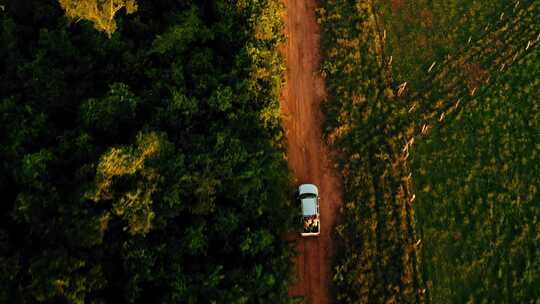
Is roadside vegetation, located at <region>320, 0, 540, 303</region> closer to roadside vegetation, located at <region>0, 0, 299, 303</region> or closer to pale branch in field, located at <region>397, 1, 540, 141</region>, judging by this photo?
pale branch in field, located at <region>397, 1, 540, 141</region>

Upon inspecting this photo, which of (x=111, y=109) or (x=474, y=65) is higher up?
(x=474, y=65)

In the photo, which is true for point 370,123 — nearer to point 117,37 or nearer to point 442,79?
point 442,79

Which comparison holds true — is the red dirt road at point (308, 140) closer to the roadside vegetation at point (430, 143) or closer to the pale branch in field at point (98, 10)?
the roadside vegetation at point (430, 143)

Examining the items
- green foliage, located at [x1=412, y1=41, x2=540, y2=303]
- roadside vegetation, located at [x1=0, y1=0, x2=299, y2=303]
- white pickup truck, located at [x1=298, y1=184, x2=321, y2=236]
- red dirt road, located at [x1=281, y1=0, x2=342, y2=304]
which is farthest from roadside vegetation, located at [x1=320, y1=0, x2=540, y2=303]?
roadside vegetation, located at [x1=0, y1=0, x2=299, y2=303]

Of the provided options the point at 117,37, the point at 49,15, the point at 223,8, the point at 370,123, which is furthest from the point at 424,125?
the point at 49,15

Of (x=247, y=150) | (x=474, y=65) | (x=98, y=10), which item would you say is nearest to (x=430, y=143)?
(x=474, y=65)

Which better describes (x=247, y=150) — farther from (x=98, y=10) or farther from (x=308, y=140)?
(x=98, y=10)
